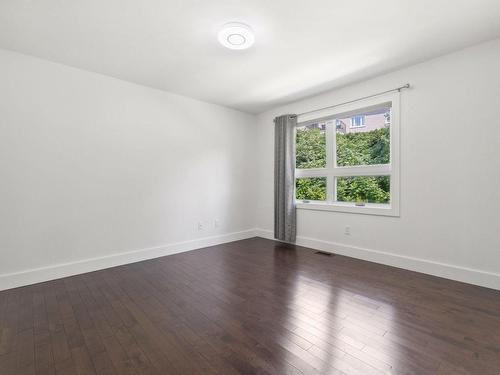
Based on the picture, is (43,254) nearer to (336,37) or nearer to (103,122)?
(103,122)

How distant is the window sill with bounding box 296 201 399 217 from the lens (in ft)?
10.1

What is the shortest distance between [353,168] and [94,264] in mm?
3754

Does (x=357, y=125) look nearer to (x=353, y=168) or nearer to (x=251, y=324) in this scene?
(x=353, y=168)

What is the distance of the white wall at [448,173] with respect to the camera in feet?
7.91

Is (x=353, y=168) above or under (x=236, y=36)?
under

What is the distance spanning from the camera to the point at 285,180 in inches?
164

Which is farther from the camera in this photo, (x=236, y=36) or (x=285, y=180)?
(x=285, y=180)

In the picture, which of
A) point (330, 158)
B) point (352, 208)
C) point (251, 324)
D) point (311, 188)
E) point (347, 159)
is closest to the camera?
point (251, 324)

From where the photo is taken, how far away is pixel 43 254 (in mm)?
2633

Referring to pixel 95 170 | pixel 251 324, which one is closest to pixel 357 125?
pixel 251 324

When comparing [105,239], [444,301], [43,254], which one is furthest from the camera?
[105,239]

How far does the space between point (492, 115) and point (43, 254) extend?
5009 millimetres

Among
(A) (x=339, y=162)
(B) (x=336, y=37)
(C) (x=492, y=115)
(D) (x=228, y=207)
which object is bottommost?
(D) (x=228, y=207)

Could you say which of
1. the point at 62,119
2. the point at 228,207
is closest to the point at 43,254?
the point at 62,119
